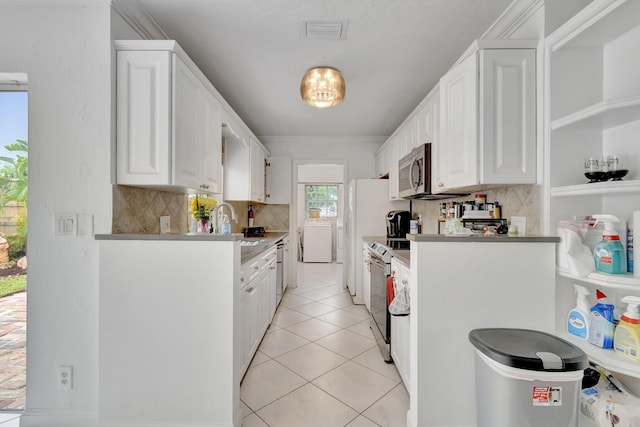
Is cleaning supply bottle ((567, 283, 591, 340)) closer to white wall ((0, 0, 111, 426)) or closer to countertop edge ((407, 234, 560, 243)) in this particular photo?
countertop edge ((407, 234, 560, 243))

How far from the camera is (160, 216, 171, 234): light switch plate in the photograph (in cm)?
219

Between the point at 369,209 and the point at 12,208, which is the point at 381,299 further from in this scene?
the point at 12,208

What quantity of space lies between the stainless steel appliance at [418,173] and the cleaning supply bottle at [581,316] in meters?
1.26

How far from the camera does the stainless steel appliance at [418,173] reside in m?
2.55

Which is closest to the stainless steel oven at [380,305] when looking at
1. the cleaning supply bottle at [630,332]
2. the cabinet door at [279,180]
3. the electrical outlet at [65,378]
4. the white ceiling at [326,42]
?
the cleaning supply bottle at [630,332]

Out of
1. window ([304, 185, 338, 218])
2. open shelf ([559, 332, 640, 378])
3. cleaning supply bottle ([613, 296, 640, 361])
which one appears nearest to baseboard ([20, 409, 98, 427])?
open shelf ([559, 332, 640, 378])

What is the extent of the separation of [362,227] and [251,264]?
2130 mm

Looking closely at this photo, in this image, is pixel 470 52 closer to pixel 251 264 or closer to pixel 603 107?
pixel 603 107

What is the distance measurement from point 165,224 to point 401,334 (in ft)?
6.37

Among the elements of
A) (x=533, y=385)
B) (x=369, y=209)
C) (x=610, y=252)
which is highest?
(x=369, y=209)

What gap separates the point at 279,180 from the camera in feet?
15.3

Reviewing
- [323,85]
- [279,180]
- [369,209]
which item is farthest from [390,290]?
[279,180]

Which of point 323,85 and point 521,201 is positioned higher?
point 323,85

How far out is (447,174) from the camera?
6.79 ft
